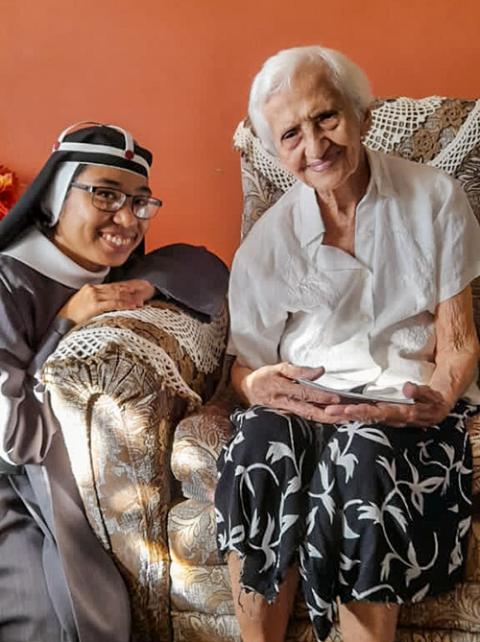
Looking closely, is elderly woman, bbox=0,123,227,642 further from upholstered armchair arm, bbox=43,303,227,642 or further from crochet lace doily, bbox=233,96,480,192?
crochet lace doily, bbox=233,96,480,192

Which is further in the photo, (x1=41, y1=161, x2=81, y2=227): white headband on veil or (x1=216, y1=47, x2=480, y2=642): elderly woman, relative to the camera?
(x1=41, y1=161, x2=81, y2=227): white headband on veil

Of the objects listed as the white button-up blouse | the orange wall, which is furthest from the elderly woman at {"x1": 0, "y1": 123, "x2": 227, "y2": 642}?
the orange wall

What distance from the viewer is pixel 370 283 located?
1.60 meters

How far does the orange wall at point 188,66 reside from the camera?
216 cm

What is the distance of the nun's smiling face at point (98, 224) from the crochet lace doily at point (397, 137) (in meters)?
0.39

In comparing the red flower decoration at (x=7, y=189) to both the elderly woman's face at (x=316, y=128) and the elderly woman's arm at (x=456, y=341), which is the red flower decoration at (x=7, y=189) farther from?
the elderly woman's arm at (x=456, y=341)

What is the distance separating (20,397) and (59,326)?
17cm

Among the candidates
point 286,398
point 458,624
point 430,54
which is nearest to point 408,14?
point 430,54

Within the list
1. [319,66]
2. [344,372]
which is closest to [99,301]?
[344,372]

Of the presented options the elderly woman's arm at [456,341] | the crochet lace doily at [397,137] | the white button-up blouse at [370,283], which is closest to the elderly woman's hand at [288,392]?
the white button-up blouse at [370,283]

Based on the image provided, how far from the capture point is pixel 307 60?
59.8 inches

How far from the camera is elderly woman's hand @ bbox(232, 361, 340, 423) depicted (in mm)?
1408

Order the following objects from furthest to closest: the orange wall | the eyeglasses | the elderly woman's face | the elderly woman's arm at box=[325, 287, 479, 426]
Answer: the orange wall, the eyeglasses, the elderly woman's face, the elderly woman's arm at box=[325, 287, 479, 426]

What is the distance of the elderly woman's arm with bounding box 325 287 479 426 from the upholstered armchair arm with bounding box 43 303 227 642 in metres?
0.32
